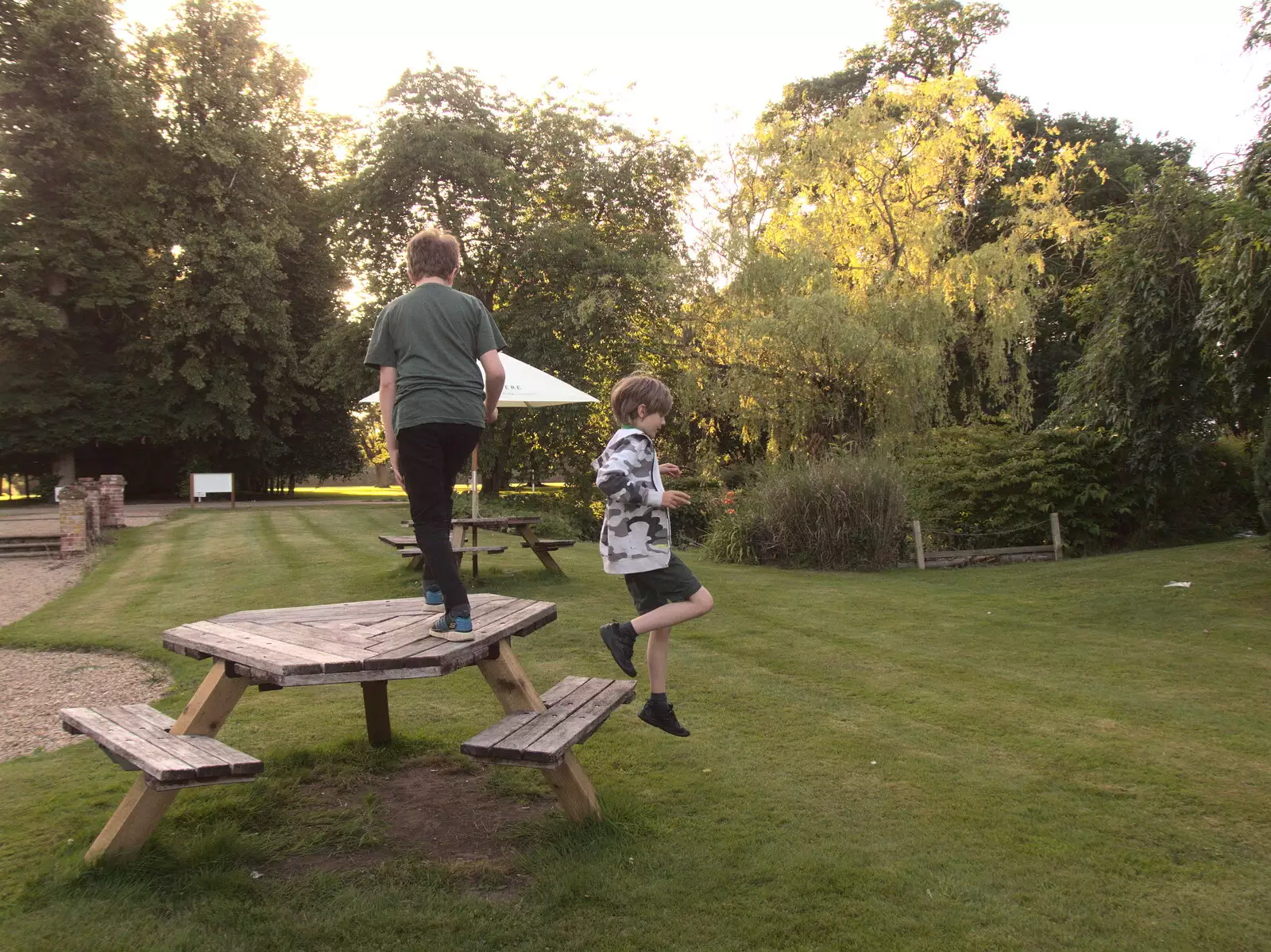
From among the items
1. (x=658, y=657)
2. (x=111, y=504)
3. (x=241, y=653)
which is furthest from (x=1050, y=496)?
(x=111, y=504)

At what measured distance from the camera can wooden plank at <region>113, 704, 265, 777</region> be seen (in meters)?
2.96

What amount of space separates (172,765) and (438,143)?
24.7 m

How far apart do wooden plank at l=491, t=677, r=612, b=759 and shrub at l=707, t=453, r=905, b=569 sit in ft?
31.8

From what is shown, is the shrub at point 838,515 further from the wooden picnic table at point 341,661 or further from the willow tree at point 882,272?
the wooden picnic table at point 341,661

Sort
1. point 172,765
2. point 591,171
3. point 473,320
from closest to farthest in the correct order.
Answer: point 172,765
point 473,320
point 591,171

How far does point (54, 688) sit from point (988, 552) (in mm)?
12781

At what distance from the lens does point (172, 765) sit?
294 cm

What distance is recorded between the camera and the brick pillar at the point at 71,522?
1591cm

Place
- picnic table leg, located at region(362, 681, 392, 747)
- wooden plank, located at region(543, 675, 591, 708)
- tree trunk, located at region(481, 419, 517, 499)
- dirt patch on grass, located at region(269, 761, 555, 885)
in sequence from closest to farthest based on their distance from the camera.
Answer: dirt patch on grass, located at region(269, 761, 555, 885) → wooden plank, located at region(543, 675, 591, 708) → picnic table leg, located at region(362, 681, 392, 747) → tree trunk, located at region(481, 419, 517, 499)

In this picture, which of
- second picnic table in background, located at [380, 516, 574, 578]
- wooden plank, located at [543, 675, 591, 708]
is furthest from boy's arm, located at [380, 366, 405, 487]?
second picnic table in background, located at [380, 516, 574, 578]

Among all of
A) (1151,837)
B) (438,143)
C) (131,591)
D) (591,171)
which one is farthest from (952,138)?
(1151,837)

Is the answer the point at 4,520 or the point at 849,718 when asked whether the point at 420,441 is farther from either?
the point at 4,520

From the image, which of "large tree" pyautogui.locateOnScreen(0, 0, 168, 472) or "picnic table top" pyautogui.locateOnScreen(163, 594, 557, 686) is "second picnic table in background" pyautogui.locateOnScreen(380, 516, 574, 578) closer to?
"picnic table top" pyautogui.locateOnScreen(163, 594, 557, 686)

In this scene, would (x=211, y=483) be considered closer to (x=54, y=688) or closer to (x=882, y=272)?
(x=882, y=272)
